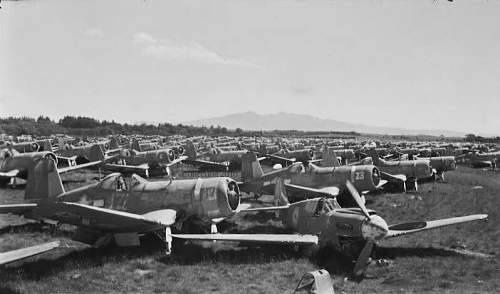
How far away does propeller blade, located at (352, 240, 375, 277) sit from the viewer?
35.9 feet

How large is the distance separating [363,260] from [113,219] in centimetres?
690

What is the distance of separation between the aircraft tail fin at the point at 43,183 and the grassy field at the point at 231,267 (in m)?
1.39

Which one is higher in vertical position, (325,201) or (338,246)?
(325,201)

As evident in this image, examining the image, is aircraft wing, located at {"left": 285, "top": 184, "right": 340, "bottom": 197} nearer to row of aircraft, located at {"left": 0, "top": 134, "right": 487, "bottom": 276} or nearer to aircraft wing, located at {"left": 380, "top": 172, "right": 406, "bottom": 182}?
row of aircraft, located at {"left": 0, "top": 134, "right": 487, "bottom": 276}

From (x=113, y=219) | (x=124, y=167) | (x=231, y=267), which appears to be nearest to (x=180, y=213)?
(x=113, y=219)

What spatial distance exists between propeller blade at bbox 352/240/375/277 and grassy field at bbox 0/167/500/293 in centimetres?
29

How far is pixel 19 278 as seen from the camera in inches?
394

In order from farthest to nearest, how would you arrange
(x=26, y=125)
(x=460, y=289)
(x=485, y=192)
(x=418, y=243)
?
(x=26, y=125)
(x=485, y=192)
(x=418, y=243)
(x=460, y=289)

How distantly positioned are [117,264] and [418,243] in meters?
9.79

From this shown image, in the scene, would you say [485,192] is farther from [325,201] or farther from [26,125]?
[26,125]

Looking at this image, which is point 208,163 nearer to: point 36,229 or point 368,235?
point 36,229

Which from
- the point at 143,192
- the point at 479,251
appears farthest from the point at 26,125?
the point at 479,251

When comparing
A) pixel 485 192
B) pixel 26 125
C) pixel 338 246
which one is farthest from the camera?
pixel 26 125

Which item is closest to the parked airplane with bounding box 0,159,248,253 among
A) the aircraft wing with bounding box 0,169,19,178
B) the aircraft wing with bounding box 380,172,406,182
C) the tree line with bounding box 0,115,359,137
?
the aircraft wing with bounding box 0,169,19,178
